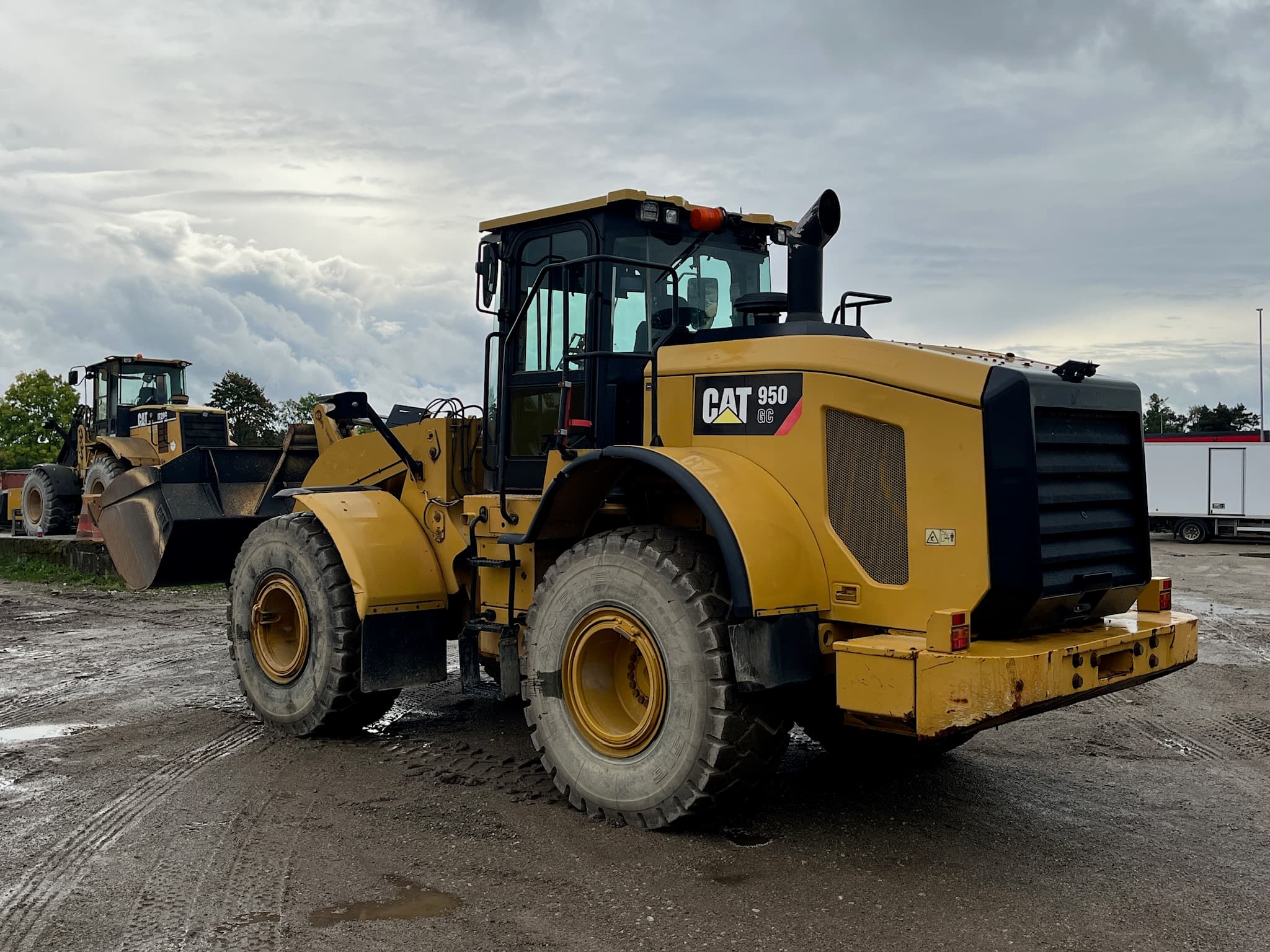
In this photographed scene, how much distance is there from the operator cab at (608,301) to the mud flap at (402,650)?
925mm

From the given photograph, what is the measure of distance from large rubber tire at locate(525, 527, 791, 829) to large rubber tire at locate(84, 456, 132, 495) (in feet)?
55.2

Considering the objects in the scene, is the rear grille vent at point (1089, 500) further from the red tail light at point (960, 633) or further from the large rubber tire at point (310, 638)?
the large rubber tire at point (310, 638)

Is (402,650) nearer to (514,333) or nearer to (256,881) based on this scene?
(514,333)

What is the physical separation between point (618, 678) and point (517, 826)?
0.83 metres

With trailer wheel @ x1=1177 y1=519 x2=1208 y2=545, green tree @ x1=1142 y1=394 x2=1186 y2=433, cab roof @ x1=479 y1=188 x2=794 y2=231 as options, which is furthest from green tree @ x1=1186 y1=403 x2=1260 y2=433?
cab roof @ x1=479 y1=188 x2=794 y2=231

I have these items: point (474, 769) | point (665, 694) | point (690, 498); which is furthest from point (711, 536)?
point (474, 769)

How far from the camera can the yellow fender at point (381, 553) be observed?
6.79 meters

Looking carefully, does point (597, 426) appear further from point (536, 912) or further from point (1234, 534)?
point (1234, 534)

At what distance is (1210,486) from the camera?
2652 centimetres

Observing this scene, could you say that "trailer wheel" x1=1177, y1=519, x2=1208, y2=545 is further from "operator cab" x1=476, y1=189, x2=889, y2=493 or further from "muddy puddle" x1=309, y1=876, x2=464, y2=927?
"muddy puddle" x1=309, y1=876, x2=464, y2=927

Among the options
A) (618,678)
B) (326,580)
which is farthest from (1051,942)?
(326,580)

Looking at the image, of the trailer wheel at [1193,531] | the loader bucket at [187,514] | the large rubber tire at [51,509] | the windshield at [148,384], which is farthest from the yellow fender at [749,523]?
the trailer wheel at [1193,531]

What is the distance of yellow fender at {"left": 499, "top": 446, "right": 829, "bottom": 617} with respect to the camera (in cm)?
484

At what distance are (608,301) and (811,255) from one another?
1.13m
